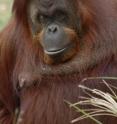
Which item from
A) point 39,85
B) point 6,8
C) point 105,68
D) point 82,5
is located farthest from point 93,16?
point 6,8

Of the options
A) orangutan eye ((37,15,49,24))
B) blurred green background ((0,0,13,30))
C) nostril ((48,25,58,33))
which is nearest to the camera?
nostril ((48,25,58,33))

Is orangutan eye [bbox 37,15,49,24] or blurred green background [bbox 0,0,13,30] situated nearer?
orangutan eye [bbox 37,15,49,24]

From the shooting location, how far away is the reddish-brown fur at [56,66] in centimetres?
373

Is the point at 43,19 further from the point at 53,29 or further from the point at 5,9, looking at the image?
the point at 5,9

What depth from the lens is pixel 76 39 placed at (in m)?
3.74

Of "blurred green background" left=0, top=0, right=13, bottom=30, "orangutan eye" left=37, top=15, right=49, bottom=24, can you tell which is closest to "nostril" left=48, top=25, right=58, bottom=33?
"orangutan eye" left=37, top=15, right=49, bottom=24

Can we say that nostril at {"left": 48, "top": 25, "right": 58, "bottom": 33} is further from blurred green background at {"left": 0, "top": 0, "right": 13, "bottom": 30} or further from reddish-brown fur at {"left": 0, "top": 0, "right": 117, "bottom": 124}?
blurred green background at {"left": 0, "top": 0, "right": 13, "bottom": 30}

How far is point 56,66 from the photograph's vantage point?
386 centimetres

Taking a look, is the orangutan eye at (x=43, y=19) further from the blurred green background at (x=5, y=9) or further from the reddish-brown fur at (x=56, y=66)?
the blurred green background at (x=5, y=9)

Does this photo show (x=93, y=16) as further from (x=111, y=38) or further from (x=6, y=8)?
(x=6, y=8)

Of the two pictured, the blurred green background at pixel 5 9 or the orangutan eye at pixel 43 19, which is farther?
the blurred green background at pixel 5 9

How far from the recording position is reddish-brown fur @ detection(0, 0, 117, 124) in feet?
12.3

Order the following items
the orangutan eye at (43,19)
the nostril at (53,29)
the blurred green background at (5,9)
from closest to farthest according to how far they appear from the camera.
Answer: the nostril at (53,29), the orangutan eye at (43,19), the blurred green background at (5,9)

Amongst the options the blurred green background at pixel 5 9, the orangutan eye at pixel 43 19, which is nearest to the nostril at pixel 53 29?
the orangutan eye at pixel 43 19
